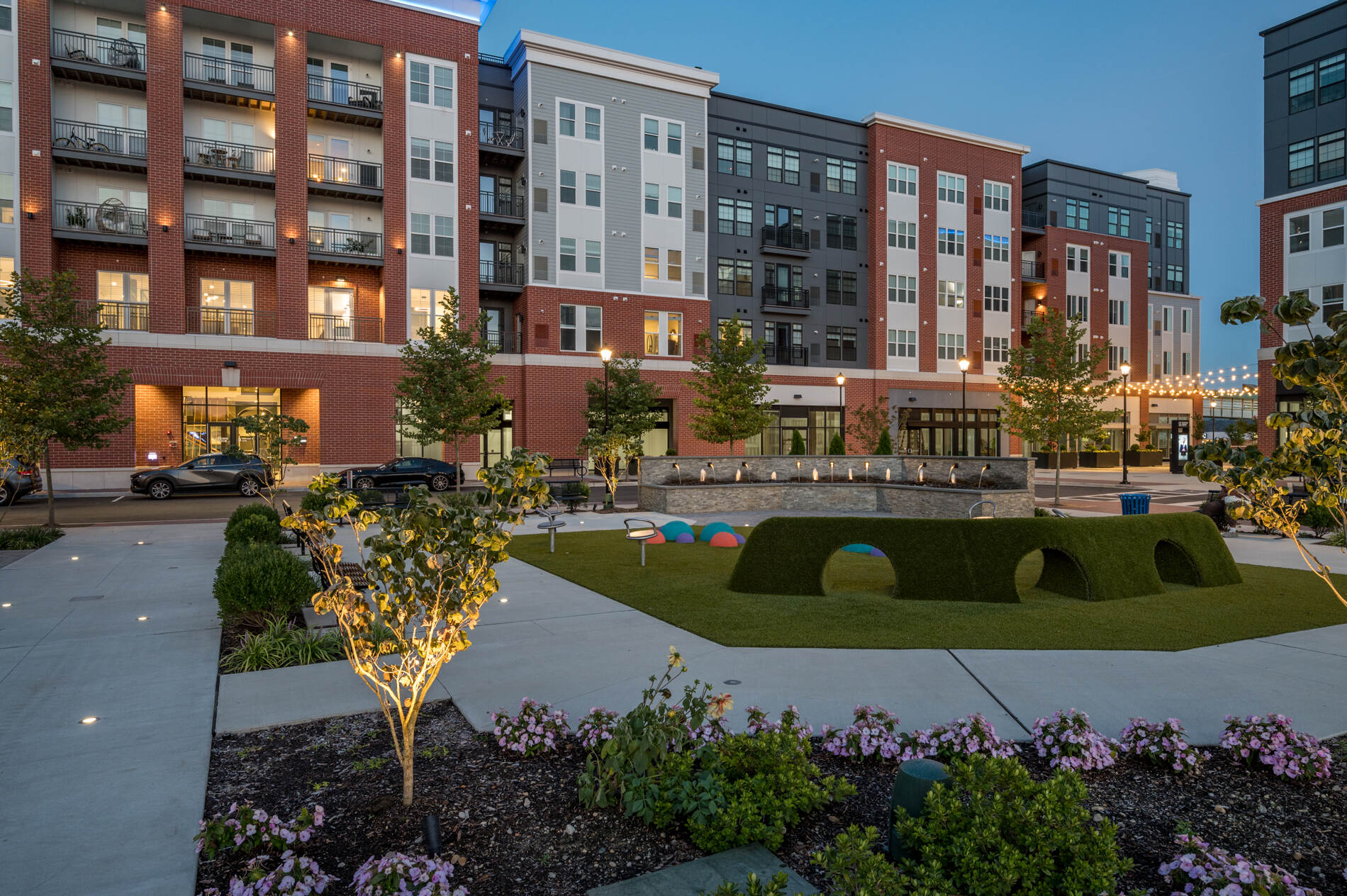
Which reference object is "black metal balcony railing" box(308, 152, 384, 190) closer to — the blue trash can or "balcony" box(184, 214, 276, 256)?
"balcony" box(184, 214, 276, 256)

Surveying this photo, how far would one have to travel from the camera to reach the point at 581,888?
3566mm

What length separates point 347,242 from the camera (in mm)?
35344

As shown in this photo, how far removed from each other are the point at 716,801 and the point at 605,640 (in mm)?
4153

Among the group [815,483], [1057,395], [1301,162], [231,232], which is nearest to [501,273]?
[231,232]

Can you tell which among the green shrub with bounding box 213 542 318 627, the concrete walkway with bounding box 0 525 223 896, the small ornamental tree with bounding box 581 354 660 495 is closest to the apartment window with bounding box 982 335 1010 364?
the small ornamental tree with bounding box 581 354 660 495

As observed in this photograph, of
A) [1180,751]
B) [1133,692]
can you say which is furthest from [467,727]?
[1133,692]

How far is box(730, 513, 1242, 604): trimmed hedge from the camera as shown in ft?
31.7

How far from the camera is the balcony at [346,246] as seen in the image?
3422 centimetres

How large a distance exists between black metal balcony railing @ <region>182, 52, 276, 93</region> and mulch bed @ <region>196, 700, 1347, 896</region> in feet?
121

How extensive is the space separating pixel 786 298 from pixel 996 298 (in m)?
16.9

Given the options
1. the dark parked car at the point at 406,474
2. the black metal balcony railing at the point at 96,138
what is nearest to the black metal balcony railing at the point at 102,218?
the black metal balcony railing at the point at 96,138

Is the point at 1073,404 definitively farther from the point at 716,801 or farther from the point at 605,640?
the point at 716,801

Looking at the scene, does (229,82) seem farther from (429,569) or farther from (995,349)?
(995,349)

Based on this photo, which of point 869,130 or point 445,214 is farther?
point 869,130
